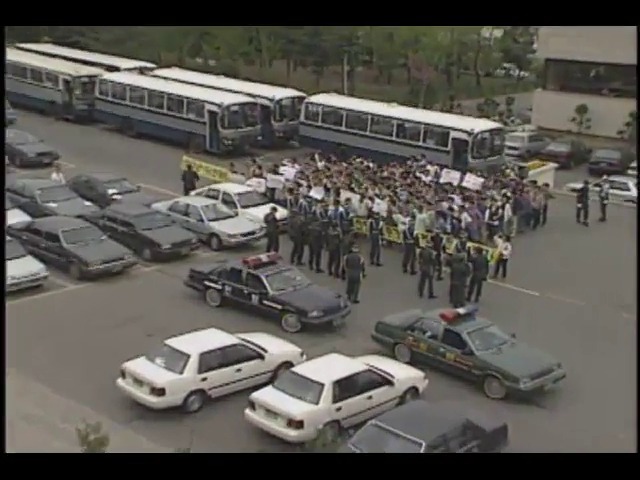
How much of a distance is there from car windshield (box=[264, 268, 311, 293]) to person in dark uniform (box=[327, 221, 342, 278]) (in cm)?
261

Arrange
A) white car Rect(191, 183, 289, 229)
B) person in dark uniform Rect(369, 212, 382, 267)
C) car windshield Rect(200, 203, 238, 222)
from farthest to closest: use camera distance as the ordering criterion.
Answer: white car Rect(191, 183, 289, 229), car windshield Rect(200, 203, 238, 222), person in dark uniform Rect(369, 212, 382, 267)

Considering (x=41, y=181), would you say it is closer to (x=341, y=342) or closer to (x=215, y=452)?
(x=341, y=342)

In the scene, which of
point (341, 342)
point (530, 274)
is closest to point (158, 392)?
point (341, 342)

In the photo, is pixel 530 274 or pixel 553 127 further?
pixel 553 127

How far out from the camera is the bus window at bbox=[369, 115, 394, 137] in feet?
105

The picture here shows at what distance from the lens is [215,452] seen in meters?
13.3

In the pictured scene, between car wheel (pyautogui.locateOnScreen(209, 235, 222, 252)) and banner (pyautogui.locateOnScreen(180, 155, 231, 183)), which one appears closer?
car wheel (pyautogui.locateOnScreen(209, 235, 222, 252))

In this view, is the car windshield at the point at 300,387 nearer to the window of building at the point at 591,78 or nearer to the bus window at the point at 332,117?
the bus window at the point at 332,117

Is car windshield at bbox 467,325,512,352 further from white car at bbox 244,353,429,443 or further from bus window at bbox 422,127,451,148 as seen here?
bus window at bbox 422,127,451,148

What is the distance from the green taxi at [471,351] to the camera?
49.1ft

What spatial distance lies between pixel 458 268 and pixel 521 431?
17.9ft

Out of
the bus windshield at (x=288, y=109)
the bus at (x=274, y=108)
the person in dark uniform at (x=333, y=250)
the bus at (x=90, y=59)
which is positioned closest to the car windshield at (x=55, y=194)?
Result: the person in dark uniform at (x=333, y=250)

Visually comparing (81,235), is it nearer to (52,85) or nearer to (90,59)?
(52,85)

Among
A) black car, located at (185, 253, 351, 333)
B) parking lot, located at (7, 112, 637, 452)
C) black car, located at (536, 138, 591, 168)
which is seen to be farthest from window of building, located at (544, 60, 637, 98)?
black car, located at (185, 253, 351, 333)
